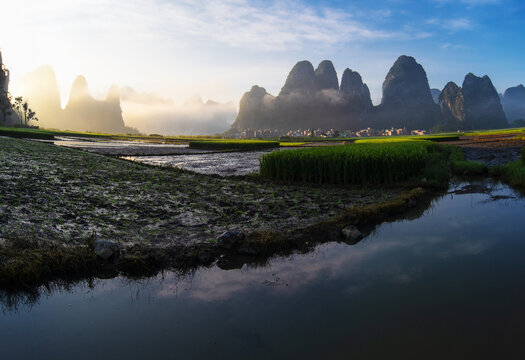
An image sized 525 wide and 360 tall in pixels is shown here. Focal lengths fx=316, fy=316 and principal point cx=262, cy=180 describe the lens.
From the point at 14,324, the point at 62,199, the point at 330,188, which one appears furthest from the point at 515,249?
the point at 62,199

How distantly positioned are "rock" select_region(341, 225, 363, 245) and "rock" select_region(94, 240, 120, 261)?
5.28m

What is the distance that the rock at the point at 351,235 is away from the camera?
25.9 feet

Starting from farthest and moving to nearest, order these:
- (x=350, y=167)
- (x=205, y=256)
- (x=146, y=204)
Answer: (x=350, y=167), (x=146, y=204), (x=205, y=256)

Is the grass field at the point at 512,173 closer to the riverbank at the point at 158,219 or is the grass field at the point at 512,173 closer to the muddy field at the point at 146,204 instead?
the riverbank at the point at 158,219

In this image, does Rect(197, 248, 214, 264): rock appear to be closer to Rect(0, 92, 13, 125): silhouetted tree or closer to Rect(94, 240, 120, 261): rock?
Rect(94, 240, 120, 261): rock

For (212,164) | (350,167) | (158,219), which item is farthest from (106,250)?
(212,164)

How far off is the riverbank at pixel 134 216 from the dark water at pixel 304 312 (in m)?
0.73

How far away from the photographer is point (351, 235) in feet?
26.1

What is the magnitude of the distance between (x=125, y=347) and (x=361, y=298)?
11.4 ft

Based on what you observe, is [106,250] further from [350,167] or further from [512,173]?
[512,173]

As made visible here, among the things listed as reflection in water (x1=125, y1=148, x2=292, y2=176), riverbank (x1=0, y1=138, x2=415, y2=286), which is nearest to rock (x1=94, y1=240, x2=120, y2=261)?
riverbank (x1=0, y1=138, x2=415, y2=286)

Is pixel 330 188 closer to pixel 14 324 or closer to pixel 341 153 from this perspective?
pixel 341 153

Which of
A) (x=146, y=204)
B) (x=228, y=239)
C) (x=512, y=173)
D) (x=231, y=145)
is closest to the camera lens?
(x=228, y=239)

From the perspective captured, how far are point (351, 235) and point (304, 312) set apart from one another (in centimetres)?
370
